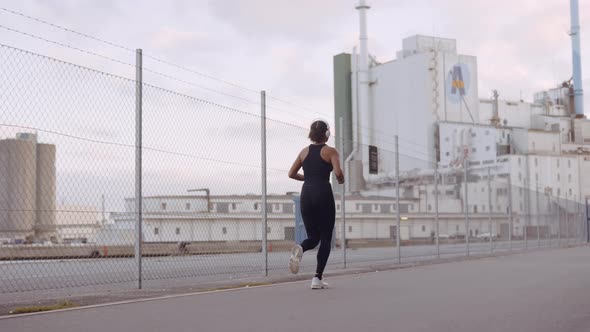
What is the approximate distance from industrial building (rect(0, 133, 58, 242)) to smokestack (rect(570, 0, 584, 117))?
97352 mm

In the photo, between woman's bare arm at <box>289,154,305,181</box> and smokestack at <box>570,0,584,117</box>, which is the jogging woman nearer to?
woman's bare arm at <box>289,154,305,181</box>

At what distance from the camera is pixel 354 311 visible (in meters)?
6.15

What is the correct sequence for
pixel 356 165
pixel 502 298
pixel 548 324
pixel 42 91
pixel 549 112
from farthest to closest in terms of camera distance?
pixel 549 112 < pixel 356 165 < pixel 42 91 < pixel 502 298 < pixel 548 324

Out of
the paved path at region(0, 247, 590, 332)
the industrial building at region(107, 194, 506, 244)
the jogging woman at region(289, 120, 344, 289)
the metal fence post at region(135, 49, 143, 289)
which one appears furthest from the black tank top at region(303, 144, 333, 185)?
the industrial building at region(107, 194, 506, 244)

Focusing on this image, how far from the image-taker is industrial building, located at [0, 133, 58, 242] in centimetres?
803

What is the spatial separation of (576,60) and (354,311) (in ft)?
332

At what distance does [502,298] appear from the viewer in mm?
7289

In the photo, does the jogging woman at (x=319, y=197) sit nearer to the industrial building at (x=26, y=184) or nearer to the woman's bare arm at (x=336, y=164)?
the woman's bare arm at (x=336, y=164)

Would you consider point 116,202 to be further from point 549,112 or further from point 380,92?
point 549,112

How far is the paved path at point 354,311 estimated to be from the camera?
17.3ft

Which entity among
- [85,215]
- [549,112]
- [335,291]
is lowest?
[335,291]

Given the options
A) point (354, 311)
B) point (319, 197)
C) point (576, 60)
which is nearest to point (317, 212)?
point (319, 197)

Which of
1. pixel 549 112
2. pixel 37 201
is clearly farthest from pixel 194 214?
pixel 549 112

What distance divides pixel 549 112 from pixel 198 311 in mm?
106017
